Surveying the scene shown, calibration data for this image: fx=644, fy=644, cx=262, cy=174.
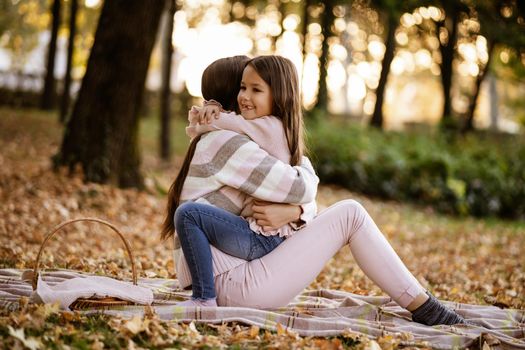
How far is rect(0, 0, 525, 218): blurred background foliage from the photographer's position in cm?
1314

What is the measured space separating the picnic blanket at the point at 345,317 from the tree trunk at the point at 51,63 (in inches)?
542

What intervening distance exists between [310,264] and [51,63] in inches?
589

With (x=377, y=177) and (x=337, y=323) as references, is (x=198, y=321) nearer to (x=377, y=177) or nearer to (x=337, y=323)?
(x=337, y=323)

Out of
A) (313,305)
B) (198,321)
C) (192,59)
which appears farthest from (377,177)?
(192,59)

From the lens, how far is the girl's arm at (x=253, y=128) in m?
3.64

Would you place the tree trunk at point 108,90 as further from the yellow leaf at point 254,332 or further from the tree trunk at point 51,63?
the tree trunk at point 51,63

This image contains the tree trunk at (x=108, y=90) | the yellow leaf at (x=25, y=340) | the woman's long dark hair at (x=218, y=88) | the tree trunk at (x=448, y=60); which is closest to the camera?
the yellow leaf at (x=25, y=340)

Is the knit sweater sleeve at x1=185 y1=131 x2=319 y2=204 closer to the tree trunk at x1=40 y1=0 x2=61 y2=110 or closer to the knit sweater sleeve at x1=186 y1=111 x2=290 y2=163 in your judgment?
the knit sweater sleeve at x1=186 y1=111 x2=290 y2=163

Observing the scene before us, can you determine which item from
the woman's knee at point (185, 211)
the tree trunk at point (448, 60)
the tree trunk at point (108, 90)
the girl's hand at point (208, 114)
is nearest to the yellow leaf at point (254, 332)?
the woman's knee at point (185, 211)

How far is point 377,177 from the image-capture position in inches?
531

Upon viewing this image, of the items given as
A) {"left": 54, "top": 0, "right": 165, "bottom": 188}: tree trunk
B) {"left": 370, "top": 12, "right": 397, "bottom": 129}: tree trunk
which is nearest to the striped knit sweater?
{"left": 54, "top": 0, "right": 165, "bottom": 188}: tree trunk

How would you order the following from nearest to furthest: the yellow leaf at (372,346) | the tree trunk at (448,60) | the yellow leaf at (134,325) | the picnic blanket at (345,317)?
the yellow leaf at (134,325) < the yellow leaf at (372,346) < the picnic blanket at (345,317) < the tree trunk at (448,60)

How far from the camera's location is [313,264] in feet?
12.1

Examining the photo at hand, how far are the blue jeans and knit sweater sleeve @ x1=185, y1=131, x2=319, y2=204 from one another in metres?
0.19
